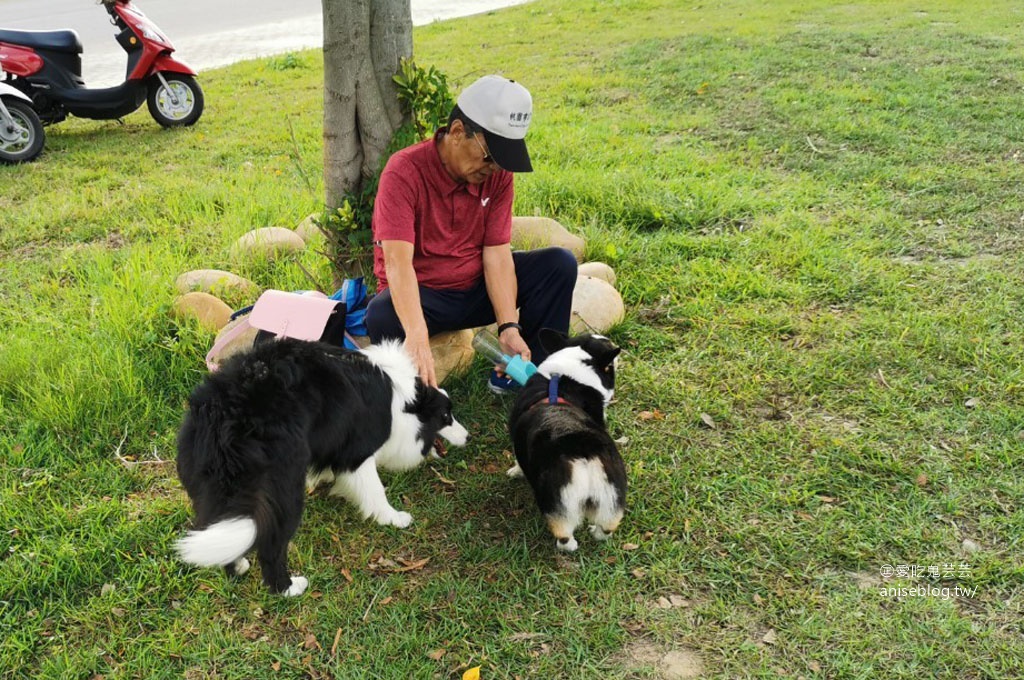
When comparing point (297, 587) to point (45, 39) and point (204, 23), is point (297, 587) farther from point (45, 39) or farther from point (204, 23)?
point (204, 23)

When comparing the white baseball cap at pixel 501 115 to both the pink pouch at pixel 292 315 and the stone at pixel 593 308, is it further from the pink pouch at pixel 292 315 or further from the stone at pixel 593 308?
the stone at pixel 593 308

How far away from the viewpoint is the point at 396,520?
2.85m

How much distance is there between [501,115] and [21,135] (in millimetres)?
5638

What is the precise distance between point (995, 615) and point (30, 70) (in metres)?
8.13

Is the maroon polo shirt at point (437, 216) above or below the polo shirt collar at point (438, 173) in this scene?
below

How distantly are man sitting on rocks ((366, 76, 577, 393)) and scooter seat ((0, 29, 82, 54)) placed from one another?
5.62 metres

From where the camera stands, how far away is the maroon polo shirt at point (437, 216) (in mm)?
3029

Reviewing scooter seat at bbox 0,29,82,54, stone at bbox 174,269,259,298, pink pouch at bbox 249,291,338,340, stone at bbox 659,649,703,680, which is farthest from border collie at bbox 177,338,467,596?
scooter seat at bbox 0,29,82,54

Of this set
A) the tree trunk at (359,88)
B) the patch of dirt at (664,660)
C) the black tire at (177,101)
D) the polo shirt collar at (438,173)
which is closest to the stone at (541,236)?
the tree trunk at (359,88)

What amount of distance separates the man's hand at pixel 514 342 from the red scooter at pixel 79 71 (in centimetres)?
561

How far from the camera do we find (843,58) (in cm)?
846

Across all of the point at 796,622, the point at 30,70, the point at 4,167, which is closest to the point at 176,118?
the point at 30,70

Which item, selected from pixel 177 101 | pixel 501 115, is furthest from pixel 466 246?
pixel 177 101

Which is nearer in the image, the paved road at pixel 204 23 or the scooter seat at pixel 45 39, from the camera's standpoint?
the scooter seat at pixel 45 39
